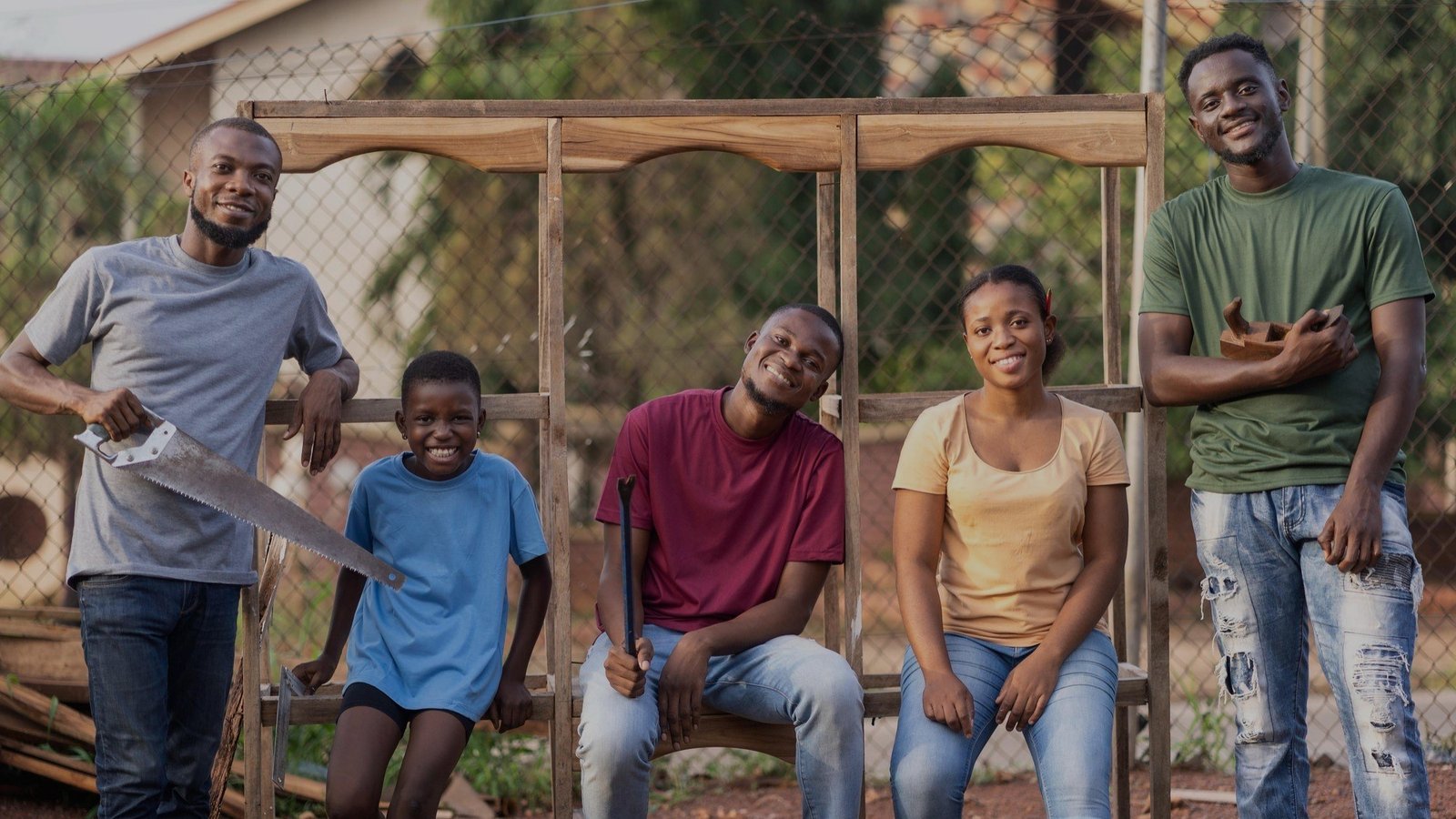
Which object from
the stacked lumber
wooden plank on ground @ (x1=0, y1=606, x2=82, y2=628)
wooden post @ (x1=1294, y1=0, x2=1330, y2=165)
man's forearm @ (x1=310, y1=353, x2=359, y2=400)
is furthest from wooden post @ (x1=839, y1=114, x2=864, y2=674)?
wooden plank on ground @ (x1=0, y1=606, x2=82, y2=628)

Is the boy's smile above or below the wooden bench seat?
above

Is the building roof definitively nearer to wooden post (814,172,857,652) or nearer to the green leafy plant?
wooden post (814,172,857,652)

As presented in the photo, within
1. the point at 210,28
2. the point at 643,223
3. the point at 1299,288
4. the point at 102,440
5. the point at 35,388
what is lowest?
the point at 102,440

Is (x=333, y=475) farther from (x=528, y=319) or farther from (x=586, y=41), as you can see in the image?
(x=586, y=41)

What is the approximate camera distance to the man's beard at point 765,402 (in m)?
3.55

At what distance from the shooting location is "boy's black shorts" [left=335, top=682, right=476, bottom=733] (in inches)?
133

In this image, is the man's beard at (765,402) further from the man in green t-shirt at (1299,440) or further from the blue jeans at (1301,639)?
the blue jeans at (1301,639)

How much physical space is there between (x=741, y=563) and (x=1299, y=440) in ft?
4.48

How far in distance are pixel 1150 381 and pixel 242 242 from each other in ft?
7.26

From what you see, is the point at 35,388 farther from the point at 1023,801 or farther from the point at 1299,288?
the point at 1023,801

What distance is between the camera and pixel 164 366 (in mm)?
3303

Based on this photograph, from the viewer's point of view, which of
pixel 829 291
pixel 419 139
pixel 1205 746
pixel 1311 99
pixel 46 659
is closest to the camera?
pixel 419 139

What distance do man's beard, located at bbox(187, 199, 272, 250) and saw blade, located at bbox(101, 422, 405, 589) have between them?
455 mm

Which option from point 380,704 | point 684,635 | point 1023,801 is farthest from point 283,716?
point 1023,801
